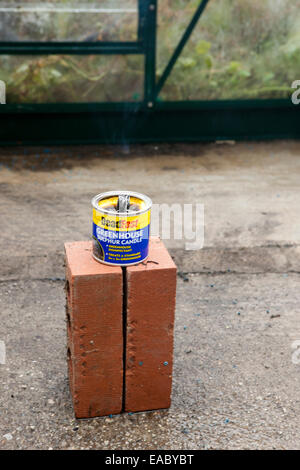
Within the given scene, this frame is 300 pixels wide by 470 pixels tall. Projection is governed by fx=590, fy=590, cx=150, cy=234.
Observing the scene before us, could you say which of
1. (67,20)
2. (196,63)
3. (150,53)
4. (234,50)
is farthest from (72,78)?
(234,50)

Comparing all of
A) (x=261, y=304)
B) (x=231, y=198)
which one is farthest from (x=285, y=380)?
(x=231, y=198)

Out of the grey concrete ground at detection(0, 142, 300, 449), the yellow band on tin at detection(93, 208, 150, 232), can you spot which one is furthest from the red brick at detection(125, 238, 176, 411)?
the yellow band on tin at detection(93, 208, 150, 232)

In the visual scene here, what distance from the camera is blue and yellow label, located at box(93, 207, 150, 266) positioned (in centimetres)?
318

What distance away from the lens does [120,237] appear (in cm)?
321

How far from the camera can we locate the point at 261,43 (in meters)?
8.20

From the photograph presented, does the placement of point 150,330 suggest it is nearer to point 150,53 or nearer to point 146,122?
point 146,122

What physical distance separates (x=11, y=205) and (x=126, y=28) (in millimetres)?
3001

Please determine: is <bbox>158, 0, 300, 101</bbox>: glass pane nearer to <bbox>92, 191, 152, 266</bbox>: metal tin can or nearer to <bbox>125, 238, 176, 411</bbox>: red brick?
<bbox>125, 238, 176, 411</bbox>: red brick

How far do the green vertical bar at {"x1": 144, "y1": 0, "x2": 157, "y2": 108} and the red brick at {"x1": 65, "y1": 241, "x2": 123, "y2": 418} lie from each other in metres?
4.88

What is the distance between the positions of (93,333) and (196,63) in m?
5.65

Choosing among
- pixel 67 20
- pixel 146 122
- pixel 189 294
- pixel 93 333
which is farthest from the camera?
pixel 146 122

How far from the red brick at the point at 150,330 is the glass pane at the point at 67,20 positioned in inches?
194

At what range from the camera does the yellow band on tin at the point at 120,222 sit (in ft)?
10.4

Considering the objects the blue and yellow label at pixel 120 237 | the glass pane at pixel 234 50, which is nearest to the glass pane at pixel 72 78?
the glass pane at pixel 234 50
